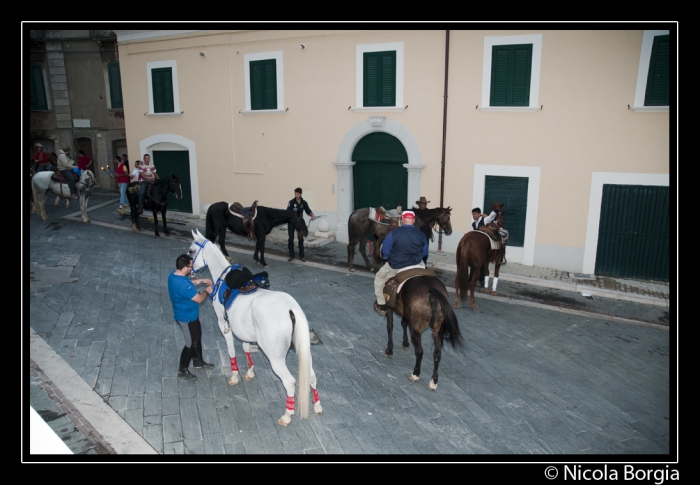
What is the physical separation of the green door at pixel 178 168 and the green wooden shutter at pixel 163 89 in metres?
1.54

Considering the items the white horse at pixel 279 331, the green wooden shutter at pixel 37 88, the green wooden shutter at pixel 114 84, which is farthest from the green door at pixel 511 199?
the green wooden shutter at pixel 37 88

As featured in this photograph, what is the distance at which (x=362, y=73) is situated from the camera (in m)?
13.6

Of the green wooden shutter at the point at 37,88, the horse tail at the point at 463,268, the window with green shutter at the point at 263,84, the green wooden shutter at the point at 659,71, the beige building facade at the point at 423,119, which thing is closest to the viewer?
the horse tail at the point at 463,268

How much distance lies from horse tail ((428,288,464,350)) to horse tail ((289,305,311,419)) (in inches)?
72.9

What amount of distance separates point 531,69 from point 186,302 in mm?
9912

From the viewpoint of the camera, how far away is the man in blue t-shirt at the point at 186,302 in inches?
241

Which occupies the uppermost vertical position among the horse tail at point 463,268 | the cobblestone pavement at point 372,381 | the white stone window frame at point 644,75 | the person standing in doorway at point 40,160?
the white stone window frame at point 644,75

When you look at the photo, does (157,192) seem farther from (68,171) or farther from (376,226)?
(376,226)

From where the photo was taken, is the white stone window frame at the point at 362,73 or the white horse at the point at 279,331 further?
the white stone window frame at the point at 362,73

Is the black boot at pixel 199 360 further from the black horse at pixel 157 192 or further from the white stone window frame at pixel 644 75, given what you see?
the white stone window frame at pixel 644 75
